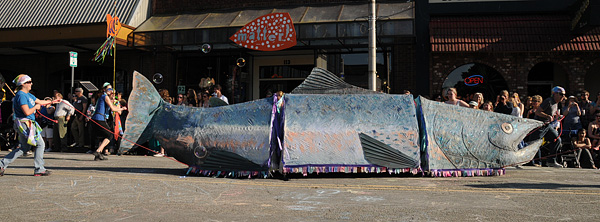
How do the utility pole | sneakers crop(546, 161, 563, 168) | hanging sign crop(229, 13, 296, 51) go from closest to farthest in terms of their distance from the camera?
sneakers crop(546, 161, 563, 168) → the utility pole → hanging sign crop(229, 13, 296, 51)

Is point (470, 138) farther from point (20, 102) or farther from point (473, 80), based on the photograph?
point (473, 80)

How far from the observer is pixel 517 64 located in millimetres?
16297

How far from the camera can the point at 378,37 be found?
16.4 metres

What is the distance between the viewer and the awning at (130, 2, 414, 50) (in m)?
16.2

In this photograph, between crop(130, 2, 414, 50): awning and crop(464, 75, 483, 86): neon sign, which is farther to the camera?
crop(464, 75, 483, 86): neon sign

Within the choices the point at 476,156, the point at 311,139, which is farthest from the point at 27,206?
the point at 476,156

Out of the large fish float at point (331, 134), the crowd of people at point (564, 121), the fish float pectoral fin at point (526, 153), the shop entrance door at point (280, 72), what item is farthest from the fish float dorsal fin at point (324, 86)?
the shop entrance door at point (280, 72)

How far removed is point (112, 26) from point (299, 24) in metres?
6.18

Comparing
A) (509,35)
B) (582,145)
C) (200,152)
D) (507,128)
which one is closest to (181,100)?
(200,152)

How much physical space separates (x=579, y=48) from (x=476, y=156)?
10.0m

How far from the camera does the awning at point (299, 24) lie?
1620 cm

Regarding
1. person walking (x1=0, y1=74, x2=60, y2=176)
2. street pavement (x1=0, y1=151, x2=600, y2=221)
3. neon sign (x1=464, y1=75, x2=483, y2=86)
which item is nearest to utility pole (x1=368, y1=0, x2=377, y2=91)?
neon sign (x1=464, y1=75, x2=483, y2=86)

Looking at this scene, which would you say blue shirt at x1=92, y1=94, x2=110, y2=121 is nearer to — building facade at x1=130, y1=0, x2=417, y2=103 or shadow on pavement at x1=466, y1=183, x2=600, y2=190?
building facade at x1=130, y1=0, x2=417, y2=103

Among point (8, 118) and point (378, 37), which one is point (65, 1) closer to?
point (8, 118)
